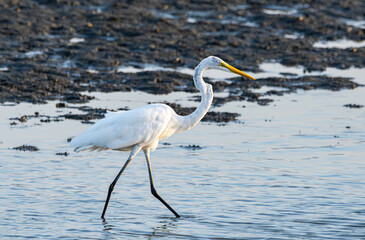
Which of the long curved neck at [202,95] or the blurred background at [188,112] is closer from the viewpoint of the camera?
the blurred background at [188,112]

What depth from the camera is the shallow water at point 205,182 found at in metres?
8.13

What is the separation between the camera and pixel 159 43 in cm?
1961

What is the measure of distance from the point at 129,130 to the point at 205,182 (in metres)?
1.82

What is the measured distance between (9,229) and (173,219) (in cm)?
197

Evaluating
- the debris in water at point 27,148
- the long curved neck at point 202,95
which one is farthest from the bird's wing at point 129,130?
the debris in water at point 27,148

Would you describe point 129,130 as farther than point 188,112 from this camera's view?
No

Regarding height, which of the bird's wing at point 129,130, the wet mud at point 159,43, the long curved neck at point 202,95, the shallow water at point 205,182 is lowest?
the shallow water at point 205,182

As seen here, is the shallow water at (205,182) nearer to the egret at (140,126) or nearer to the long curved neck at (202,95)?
the egret at (140,126)

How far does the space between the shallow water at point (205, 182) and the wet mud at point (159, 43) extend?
1.45 metres

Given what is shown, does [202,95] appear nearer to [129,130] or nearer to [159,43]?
[129,130]

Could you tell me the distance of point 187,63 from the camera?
18.2 m

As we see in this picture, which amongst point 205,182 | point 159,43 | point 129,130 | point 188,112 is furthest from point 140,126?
point 159,43

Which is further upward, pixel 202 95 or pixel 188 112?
pixel 202 95

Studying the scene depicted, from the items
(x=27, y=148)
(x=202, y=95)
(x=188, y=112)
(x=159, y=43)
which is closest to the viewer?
(x=202, y=95)
